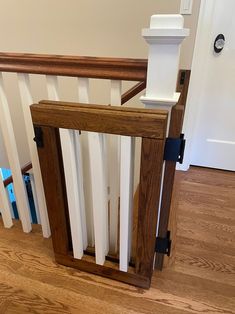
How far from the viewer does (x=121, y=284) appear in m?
1.10

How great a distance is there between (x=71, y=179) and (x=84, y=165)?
0.77 feet

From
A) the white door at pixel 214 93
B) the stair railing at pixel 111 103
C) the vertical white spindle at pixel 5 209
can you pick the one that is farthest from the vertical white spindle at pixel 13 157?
the white door at pixel 214 93

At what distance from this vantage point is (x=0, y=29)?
6.78 feet

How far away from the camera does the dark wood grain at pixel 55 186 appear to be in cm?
88

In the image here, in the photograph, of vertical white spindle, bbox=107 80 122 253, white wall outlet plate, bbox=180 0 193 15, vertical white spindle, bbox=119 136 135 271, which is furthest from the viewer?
white wall outlet plate, bbox=180 0 193 15

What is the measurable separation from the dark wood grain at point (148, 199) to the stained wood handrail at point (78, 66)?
260 millimetres

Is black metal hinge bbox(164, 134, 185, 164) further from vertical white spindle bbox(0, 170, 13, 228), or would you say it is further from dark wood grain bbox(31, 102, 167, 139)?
vertical white spindle bbox(0, 170, 13, 228)

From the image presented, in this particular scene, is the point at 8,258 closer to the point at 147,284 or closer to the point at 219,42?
the point at 147,284

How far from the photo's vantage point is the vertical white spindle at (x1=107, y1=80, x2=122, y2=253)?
2.92 ft

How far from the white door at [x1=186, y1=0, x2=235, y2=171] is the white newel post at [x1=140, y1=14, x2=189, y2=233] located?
3.92 feet

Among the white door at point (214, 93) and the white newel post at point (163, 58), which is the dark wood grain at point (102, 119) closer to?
the white newel post at point (163, 58)

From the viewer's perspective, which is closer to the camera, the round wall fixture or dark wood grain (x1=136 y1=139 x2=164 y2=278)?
dark wood grain (x1=136 y1=139 x2=164 y2=278)

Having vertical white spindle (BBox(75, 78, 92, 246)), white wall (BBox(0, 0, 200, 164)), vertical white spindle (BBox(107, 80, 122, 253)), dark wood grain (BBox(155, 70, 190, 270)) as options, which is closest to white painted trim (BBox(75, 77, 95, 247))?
vertical white spindle (BBox(75, 78, 92, 246))

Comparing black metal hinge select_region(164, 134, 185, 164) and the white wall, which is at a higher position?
the white wall
